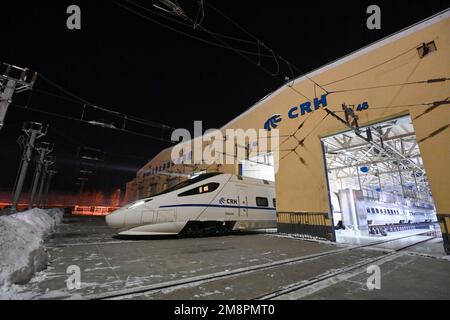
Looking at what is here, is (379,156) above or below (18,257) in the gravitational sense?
above

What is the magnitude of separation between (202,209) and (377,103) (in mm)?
7892

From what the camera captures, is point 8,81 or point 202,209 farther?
point 202,209

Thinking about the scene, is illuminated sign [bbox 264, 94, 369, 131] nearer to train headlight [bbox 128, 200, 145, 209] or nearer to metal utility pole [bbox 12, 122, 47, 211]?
train headlight [bbox 128, 200, 145, 209]

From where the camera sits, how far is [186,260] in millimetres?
4305

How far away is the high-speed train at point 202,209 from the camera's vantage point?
23.0 feet

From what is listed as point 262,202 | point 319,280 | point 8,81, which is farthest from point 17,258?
point 262,202

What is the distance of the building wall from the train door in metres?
2.15

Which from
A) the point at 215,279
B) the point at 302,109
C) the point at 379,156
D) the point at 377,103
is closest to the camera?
the point at 215,279

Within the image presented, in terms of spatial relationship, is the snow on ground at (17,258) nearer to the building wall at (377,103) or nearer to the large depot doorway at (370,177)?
the building wall at (377,103)

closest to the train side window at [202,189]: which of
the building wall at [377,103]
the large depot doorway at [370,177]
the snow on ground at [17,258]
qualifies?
the building wall at [377,103]

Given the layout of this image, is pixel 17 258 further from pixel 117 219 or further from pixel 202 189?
pixel 202 189

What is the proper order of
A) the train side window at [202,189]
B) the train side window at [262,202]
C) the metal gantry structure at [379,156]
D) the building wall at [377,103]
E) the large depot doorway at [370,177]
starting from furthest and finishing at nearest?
the large depot doorway at [370,177] → the metal gantry structure at [379,156] → the train side window at [262,202] → the train side window at [202,189] → the building wall at [377,103]

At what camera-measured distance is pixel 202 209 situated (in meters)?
8.06

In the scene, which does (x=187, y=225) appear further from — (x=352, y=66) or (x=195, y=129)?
(x=195, y=129)
